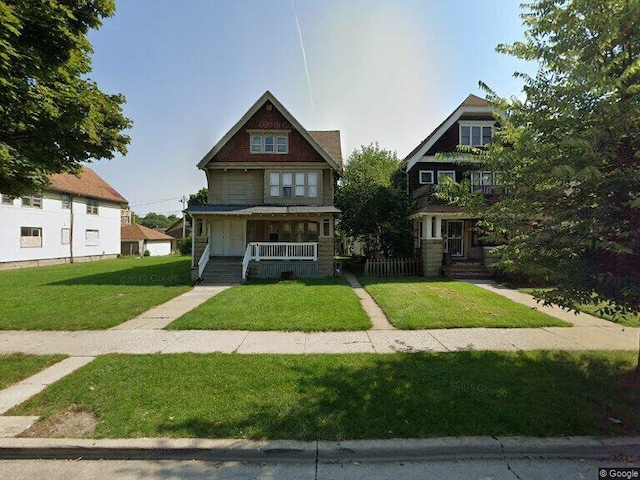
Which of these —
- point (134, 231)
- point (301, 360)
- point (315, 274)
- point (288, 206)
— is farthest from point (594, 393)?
point (134, 231)

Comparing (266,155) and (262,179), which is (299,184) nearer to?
(262,179)

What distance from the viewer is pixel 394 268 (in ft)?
57.8

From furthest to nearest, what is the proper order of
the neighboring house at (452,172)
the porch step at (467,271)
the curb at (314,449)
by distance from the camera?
the neighboring house at (452,172), the porch step at (467,271), the curb at (314,449)

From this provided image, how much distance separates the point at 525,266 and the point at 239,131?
17557mm

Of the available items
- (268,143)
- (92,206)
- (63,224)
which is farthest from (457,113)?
(92,206)

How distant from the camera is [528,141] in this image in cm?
454

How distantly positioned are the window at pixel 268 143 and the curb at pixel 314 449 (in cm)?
1749

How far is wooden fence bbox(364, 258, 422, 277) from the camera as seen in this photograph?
17.5 m

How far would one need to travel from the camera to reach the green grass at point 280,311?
7.94m

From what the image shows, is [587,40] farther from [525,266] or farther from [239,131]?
[239,131]

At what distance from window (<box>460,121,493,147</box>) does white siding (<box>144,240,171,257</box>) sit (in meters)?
41.8

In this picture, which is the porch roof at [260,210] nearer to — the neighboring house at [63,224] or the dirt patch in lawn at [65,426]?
the neighboring house at [63,224]

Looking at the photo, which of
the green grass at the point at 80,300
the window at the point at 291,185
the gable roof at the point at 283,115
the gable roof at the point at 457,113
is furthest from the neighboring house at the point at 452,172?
the green grass at the point at 80,300

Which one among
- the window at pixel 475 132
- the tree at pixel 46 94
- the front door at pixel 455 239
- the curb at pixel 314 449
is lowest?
the curb at pixel 314 449
